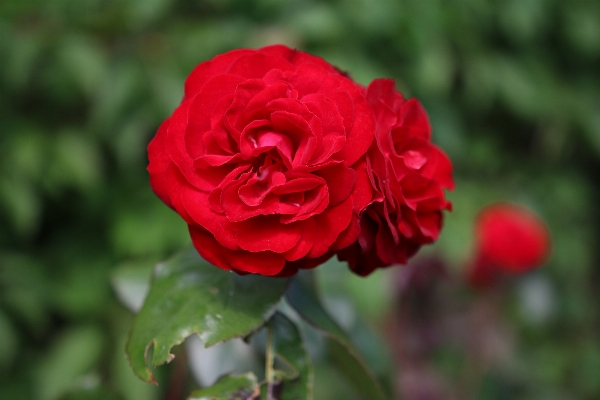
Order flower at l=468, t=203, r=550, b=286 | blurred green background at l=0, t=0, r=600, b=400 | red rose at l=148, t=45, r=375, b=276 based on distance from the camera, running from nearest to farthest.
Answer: red rose at l=148, t=45, r=375, b=276 → blurred green background at l=0, t=0, r=600, b=400 → flower at l=468, t=203, r=550, b=286

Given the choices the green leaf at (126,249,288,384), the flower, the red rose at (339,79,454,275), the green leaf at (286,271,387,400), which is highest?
the red rose at (339,79,454,275)

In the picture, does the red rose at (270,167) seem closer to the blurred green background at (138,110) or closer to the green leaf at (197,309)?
the green leaf at (197,309)

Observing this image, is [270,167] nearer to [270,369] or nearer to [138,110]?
[270,369]

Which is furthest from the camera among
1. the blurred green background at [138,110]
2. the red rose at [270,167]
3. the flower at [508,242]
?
the flower at [508,242]

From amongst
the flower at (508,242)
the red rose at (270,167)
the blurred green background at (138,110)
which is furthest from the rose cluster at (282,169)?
the flower at (508,242)

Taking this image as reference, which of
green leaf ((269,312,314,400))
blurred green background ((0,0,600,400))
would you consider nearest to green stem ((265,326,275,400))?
green leaf ((269,312,314,400))

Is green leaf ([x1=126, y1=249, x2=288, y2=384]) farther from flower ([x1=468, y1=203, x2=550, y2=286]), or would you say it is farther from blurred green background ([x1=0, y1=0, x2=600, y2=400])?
flower ([x1=468, y1=203, x2=550, y2=286])

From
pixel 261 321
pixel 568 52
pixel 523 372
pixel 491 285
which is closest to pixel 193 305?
pixel 261 321
